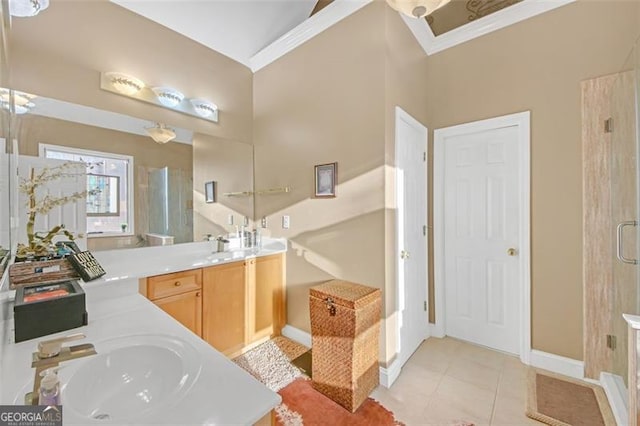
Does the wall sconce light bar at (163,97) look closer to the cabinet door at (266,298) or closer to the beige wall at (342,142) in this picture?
the beige wall at (342,142)

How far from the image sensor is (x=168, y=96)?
8.04 ft

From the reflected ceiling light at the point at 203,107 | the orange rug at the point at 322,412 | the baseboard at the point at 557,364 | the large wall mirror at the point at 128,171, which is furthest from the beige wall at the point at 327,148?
the baseboard at the point at 557,364

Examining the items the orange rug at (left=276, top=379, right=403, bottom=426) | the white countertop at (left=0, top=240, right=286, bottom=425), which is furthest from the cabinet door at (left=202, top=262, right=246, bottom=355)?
the orange rug at (left=276, top=379, right=403, bottom=426)

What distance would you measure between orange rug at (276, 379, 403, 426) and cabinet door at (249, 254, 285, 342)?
760 millimetres

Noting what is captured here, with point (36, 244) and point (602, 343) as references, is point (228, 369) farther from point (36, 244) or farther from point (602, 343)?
point (602, 343)

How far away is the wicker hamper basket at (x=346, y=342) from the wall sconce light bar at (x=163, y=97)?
6.76 feet

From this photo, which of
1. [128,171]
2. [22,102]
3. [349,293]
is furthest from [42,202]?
[349,293]

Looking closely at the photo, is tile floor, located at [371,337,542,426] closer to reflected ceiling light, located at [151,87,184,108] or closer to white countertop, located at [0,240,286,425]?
white countertop, located at [0,240,286,425]

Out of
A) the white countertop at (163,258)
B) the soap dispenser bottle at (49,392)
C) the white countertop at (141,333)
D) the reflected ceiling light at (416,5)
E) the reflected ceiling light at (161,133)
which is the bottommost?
the white countertop at (141,333)

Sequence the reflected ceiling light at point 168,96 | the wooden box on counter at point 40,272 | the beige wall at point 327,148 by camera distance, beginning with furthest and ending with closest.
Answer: the reflected ceiling light at point 168,96
the beige wall at point 327,148
the wooden box on counter at point 40,272

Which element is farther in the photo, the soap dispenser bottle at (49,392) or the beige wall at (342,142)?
the beige wall at (342,142)

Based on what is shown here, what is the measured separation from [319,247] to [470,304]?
63.1 inches

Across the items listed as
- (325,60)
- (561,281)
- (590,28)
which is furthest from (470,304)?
(325,60)

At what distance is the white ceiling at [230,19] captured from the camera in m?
2.41
